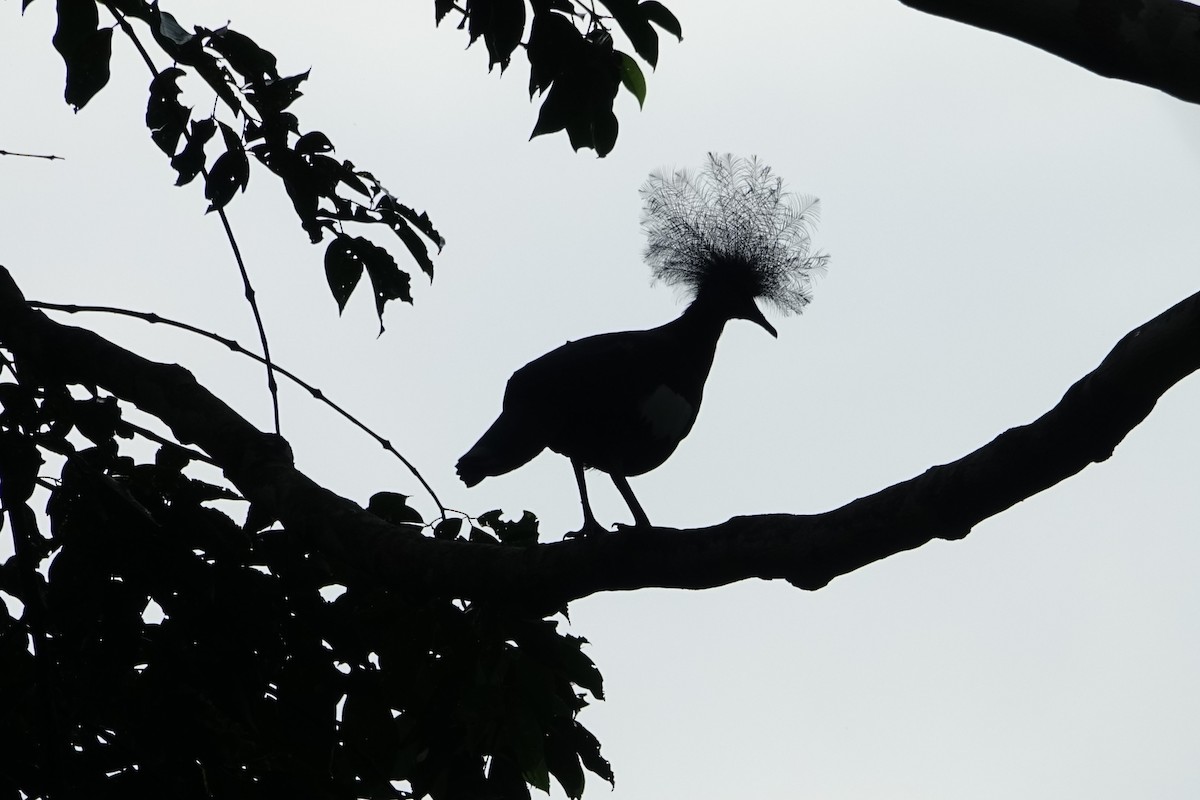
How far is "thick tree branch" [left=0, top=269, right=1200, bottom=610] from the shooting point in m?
1.94

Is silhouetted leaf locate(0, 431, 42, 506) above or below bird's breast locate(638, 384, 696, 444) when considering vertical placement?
below

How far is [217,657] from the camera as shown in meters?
2.71

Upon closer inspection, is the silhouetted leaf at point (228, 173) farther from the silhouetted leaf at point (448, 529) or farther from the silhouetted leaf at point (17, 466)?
the silhouetted leaf at point (448, 529)

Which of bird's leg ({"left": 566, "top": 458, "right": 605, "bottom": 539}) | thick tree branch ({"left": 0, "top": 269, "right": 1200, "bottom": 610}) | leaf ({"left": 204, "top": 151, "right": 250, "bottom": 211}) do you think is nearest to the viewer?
thick tree branch ({"left": 0, "top": 269, "right": 1200, "bottom": 610})

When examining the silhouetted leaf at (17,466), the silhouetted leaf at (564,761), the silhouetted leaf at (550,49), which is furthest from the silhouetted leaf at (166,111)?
the silhouetted leaf at (564,761)

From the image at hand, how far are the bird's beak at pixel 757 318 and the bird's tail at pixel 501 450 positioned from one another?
1.14 metres

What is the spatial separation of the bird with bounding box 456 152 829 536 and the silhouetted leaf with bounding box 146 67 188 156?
1437 mm

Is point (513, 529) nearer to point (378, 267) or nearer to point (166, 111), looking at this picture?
point (378, 267)

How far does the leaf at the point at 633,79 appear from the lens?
2682mm

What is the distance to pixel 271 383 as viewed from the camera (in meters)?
2.91

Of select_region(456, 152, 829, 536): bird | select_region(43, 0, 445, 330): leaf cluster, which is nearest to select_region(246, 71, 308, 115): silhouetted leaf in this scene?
select_region(43, 0, 445, 330): leaf cluster

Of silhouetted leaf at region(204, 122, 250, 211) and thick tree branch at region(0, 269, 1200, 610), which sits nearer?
thick tree branch at region(0, 269, 1200, 610)

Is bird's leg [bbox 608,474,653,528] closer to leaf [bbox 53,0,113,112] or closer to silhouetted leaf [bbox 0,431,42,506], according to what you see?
silhouetted leaf [bbox 0,431,42,506]

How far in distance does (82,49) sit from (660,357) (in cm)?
211
